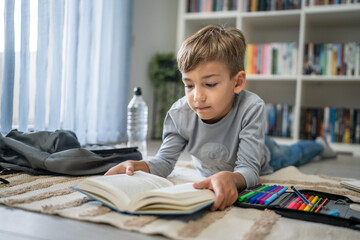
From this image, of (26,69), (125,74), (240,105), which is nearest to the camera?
(240,105)

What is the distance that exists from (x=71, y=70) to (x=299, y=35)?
1714 mm

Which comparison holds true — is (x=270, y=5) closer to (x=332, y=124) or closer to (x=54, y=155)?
(x=332, y=124)

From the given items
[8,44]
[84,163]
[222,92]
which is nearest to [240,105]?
[222,92]

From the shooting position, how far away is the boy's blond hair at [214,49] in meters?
0.99

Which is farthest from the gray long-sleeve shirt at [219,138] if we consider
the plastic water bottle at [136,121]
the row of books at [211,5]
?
the row of books at [211,5]

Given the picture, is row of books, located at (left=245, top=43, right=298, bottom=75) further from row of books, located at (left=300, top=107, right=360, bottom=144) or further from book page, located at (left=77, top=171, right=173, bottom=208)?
book page, located at (left=77, top=171, right=173, bottom=208)

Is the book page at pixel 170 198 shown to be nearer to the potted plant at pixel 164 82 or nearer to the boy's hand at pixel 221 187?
the boy's hand at pixel 221 187

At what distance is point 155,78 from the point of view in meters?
2.65

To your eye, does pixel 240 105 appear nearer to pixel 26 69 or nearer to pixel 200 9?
pixel 26 69

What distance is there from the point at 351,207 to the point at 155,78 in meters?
1.96

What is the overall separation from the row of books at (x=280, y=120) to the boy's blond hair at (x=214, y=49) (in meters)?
1.57

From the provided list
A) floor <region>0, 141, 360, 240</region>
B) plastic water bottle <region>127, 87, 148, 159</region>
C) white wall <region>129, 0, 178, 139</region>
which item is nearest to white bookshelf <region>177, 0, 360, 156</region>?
white wall <region>129, 0, 178, 139</region>

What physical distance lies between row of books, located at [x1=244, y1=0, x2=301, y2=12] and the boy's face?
5.53 ft

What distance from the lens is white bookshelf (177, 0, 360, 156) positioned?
7.91ft
